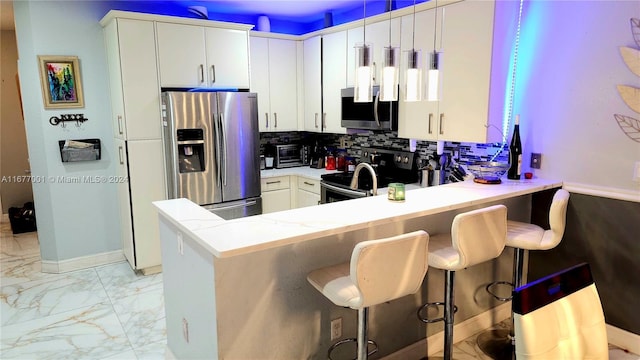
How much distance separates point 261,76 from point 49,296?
2861 millimetres

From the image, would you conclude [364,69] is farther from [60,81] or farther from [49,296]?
[49,296]

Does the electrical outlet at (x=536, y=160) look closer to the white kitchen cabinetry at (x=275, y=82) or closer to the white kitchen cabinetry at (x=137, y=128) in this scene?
the white kitchen cabinetry at (x=275, y=82)

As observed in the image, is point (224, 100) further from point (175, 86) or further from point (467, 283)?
point (467, 283)

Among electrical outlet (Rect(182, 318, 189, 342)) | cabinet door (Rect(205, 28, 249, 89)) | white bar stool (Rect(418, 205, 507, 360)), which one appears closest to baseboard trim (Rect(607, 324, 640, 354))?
white bar stool (Rect(418, 205, 507, 360))

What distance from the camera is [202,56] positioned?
3.99m

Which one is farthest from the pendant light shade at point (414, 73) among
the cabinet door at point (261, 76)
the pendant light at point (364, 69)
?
the cabinet door at point (261, 76)

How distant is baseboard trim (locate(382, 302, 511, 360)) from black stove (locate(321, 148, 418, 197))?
130 cm

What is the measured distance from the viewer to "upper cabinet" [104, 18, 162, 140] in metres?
3.62

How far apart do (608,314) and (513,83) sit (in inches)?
66.0

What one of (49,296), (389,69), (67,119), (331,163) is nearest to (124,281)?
(49,296)

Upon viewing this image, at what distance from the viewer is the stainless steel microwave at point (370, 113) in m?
3.77

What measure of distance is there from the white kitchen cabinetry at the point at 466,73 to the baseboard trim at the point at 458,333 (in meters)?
1.22

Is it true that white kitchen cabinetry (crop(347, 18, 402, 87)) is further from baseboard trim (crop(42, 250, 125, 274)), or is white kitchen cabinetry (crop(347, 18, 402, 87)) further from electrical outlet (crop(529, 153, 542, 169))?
baseboard trim (crop(42, 250, 125, 274))

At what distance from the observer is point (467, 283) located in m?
2.87
